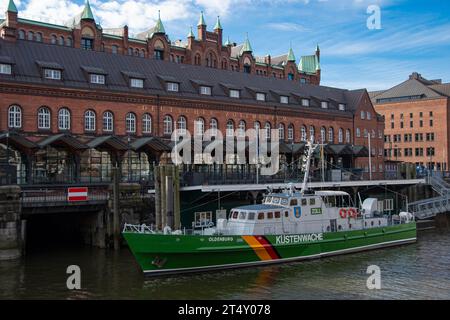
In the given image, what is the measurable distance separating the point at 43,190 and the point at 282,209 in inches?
609

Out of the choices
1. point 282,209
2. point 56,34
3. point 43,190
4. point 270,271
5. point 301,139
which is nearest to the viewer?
point 270,271

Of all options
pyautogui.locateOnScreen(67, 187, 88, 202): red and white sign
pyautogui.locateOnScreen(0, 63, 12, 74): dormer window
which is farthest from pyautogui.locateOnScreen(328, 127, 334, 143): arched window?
pyautogui.locateOnScreen(67, 187, 88, 202): red and white sign

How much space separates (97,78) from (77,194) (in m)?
16.7

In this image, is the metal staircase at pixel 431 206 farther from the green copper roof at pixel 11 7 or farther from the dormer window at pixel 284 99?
the green copper roof at pixel 11 7

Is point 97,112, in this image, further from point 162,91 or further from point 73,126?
point 162,91

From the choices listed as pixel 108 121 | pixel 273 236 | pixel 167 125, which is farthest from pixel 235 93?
pixel 273 236

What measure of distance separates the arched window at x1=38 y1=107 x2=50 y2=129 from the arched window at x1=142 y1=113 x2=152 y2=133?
29.5 feet

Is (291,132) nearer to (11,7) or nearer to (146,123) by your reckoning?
(146,123)

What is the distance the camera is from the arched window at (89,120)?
47.0m

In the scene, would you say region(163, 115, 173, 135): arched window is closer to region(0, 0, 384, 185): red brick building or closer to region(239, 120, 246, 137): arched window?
region(0, 0, 384, 185): red brick building

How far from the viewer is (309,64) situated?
325ft
